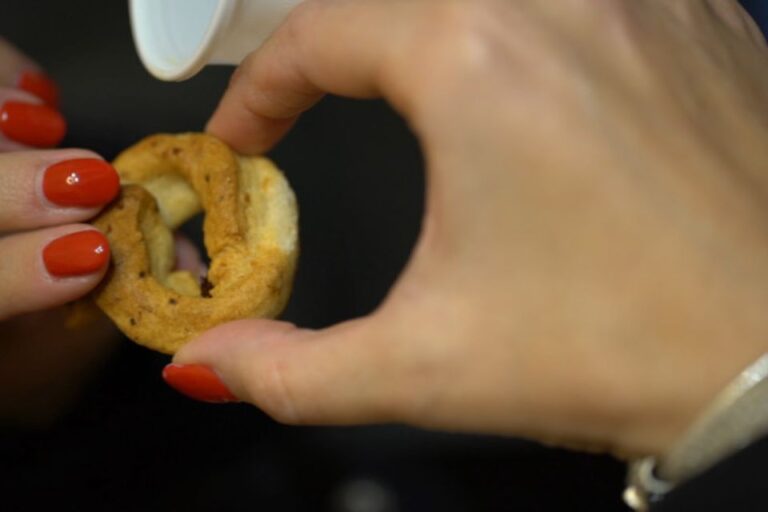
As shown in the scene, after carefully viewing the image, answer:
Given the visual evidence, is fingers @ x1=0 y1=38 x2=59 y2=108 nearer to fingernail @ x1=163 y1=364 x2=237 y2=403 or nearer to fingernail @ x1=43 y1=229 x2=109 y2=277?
fingernail @ x1=43 y1=229 x2=109 y2=277

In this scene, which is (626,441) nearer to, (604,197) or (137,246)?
(604,197)

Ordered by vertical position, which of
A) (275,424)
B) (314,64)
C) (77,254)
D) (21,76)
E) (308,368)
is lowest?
(275,424)

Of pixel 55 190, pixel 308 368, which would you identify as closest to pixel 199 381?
pixel 308 368

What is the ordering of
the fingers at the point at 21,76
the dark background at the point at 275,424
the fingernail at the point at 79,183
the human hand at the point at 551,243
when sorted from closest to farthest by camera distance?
the human hand at the point at 551,243 < the fingernail at the point at 79,183 < the fingers at the point at 21,76 < the dark background at the point at 275,424

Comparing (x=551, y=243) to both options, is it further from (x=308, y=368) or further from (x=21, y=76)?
(x=21, y=76)

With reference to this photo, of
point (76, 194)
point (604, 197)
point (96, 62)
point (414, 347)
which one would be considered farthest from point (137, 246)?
point (96, 62)

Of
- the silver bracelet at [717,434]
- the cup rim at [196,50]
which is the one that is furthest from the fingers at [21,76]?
the silver bracelet at [717,434]

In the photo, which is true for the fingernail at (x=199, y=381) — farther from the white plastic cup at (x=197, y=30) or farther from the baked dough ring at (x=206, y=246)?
the white plastic cup at (x=197, y=30)
